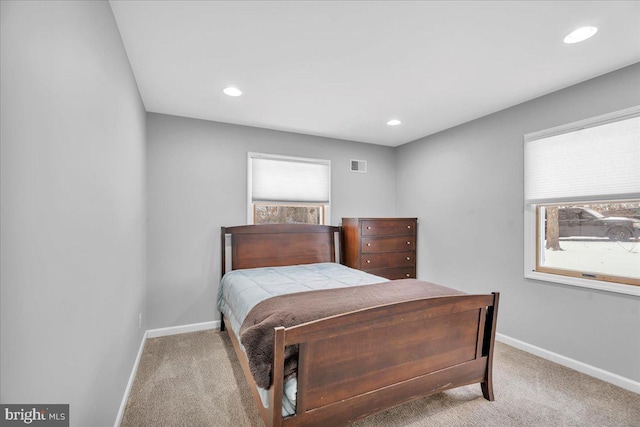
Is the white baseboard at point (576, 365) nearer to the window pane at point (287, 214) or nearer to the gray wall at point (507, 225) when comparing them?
the gray wall at point (507, 225)

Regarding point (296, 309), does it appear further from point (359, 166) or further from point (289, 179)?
point (359, 166)

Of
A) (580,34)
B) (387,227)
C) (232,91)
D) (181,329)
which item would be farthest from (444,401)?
(232,91)

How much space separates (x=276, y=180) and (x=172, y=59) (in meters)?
1.96

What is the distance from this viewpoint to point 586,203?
2.61m

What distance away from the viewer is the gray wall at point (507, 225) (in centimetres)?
239

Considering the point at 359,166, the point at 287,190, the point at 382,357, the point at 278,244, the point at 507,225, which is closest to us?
the point at 382,357

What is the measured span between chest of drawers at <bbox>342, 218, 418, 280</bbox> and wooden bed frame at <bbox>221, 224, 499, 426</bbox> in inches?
73.1

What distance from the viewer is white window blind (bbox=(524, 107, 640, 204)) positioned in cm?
232

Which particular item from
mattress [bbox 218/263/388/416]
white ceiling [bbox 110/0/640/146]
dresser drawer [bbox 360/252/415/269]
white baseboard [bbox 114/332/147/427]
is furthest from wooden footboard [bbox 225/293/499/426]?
dresser drawer [bbox 360/252/415/269]

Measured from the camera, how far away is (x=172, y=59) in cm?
222

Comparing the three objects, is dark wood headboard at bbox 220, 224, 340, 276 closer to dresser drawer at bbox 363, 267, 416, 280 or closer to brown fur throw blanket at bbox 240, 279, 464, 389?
dresser drawer at bbox 363, 267, 416, 280

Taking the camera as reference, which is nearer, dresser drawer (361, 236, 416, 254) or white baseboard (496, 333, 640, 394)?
white baseboard (496, 333, 640, 394)

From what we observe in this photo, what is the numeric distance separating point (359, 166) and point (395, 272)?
5.51 ft

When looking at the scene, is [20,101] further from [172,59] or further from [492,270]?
[492,270]
